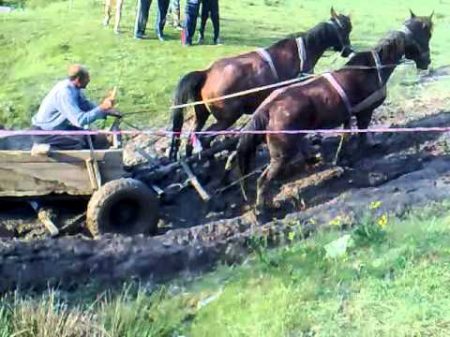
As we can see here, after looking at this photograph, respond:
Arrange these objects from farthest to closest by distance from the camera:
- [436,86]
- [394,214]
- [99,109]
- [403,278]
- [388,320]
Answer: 1. [436,86]
2. [99,109]
3. [394,214]
4. [403,278]
5. [388,320]

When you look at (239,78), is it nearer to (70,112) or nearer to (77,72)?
(77,72)

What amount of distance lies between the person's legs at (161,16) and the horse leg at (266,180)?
8.26 metres

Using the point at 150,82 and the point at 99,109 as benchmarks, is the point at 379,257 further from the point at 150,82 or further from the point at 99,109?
the point at 150,82

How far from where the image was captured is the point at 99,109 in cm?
1103

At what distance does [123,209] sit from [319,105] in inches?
104

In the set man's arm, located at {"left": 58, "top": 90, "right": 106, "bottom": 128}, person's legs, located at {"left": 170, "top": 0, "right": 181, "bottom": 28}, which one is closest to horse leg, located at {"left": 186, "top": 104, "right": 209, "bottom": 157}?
man's arm, located at {"left": 58, "top": 90, "right": 106, "bottom": 128}

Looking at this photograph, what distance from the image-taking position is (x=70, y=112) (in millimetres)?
11031

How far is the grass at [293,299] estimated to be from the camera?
724cm

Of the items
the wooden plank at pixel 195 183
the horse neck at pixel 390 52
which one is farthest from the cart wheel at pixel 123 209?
the horse neck at pixel 390 52

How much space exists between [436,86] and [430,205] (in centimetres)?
631

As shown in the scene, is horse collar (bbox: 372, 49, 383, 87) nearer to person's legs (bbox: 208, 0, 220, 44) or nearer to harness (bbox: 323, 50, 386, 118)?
harness (bbox: 323, 50, 386, 118)

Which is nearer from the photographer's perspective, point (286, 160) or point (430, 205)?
point (430, 205)

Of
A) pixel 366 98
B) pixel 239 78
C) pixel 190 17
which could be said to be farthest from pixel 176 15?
pixel 366 98

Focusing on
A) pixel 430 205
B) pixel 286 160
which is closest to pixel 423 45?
pixel 286 160
